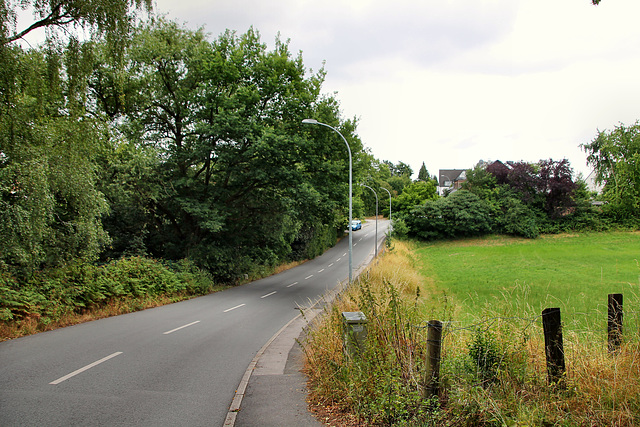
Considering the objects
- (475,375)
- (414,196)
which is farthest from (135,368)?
(414,196)

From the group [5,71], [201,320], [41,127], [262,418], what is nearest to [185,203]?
[201,320]

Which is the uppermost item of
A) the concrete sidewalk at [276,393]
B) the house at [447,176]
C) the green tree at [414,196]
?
the house at [447,176]

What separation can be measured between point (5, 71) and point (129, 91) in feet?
38.1

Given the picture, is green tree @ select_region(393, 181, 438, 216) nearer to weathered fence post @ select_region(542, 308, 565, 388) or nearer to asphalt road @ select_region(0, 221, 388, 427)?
asphalt road @ select_region(0, 221, 388, 427)

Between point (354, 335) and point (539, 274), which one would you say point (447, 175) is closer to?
point (539, 274)

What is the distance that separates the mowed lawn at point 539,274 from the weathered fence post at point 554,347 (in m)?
1.34

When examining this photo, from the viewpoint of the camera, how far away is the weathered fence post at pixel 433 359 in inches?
169

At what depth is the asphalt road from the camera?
523 centimetres

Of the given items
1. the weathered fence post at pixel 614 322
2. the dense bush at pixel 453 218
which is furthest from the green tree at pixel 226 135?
the dense bush at pixel 453 218

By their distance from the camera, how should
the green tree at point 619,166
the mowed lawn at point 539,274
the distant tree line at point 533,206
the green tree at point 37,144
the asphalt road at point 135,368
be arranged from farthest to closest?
1. the distant tree line at point 533,206
2. the green tree at point 619,166
3. the green tree at point 37,144
4. the mowed lawn at point 539,274
5. the asphalt road at point 135,368

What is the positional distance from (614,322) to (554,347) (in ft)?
3.90

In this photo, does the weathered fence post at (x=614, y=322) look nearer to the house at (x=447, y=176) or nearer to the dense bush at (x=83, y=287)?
the dense bush at (x=83, y=287)

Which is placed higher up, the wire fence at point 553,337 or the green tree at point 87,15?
the green tree at point 87,15

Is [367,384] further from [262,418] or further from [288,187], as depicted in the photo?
[288,187]
